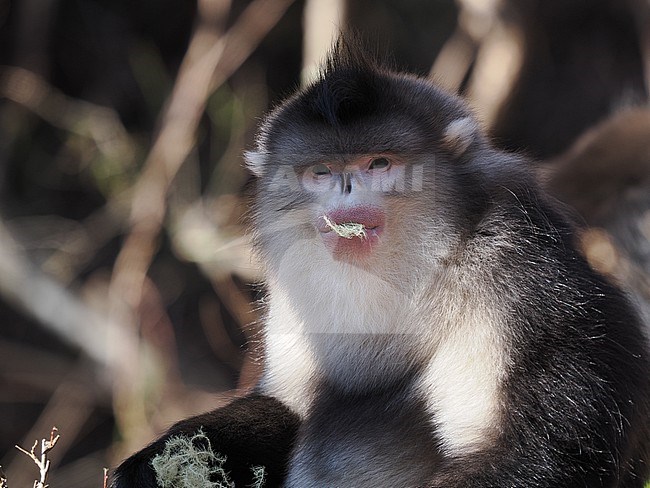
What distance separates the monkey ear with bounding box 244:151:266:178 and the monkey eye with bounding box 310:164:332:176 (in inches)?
11.9

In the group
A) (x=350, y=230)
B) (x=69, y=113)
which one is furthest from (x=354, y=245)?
(x=69, y=113)

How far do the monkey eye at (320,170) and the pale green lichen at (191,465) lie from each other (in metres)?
0.86

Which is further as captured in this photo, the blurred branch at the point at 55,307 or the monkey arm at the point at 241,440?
the blurred branch at the point at 55,307

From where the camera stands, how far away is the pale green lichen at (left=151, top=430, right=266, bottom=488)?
10.0 ft

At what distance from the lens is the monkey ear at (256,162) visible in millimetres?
3547

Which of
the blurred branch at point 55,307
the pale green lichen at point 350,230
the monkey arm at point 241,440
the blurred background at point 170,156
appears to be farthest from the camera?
the blurred branch at point 55,307

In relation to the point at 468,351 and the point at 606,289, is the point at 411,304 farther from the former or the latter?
the point at 606,289

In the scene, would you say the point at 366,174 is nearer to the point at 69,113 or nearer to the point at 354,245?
the point at 354,245

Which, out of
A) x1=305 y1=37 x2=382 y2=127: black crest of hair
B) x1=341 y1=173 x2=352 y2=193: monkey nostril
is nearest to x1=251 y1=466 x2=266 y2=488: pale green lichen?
x1=341 y1=173 x2=352 y2=193: monkey nostril

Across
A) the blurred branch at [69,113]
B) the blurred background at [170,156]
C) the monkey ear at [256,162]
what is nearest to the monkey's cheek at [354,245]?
the monkey ear at [256,162]

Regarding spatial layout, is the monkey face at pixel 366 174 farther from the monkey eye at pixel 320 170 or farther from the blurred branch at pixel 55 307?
the blurred branch at pixel 55 307

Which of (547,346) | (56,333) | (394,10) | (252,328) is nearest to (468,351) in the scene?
(547,346)

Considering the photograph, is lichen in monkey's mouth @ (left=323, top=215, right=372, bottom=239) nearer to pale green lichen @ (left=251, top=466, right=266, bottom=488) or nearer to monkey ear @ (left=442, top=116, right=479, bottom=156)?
monkey ear @ (left=442, top=116, right=479, bottom=156)

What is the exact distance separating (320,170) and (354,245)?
0.34m
